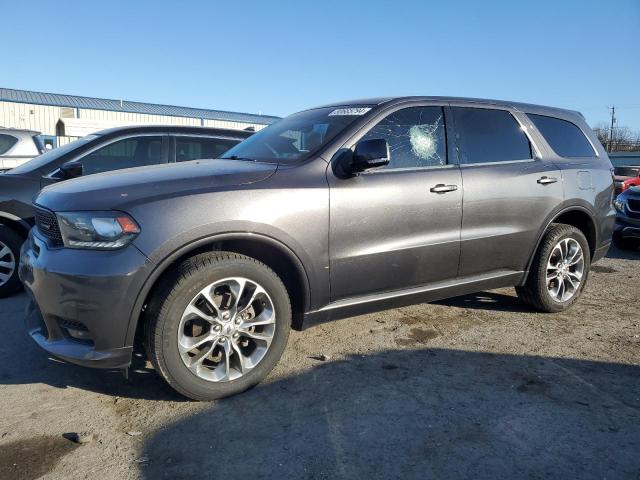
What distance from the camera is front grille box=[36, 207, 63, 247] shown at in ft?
9.05

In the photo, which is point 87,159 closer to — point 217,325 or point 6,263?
point 6,263

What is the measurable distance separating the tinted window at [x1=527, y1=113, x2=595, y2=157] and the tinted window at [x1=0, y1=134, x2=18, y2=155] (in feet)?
21.8

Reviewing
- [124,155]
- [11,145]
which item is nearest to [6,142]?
[11,145]

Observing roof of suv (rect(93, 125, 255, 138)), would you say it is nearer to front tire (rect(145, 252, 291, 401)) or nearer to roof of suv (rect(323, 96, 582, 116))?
roof of suv (rect(323, 96, 582, 116))

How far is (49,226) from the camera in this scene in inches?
112

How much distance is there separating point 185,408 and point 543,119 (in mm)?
3885

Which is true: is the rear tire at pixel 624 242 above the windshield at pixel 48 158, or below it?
below

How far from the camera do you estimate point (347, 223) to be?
3.17m

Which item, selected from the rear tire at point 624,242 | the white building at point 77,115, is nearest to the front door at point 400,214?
the rear tire at point 624,242

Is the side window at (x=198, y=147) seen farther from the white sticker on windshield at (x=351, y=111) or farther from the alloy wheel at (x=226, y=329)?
the alloy wheel at (x=226, y=329)

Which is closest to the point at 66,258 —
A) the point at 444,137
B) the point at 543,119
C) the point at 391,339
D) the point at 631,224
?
the point at 391,339

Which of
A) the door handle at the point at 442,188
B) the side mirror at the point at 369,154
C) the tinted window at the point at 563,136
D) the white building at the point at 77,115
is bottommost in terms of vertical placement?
the door handle at the point at 442,188

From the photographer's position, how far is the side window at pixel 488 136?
3918mm

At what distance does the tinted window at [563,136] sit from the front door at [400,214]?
4.01 feet
